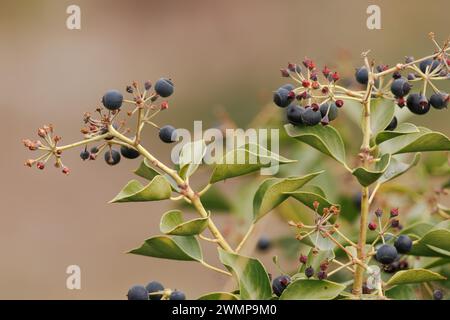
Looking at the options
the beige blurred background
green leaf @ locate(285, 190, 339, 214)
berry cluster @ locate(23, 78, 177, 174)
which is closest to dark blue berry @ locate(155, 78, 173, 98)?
berry cluster @ locate(23, 78, 177, 174)

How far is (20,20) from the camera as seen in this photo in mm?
8141

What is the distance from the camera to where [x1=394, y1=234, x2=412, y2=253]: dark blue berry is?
1159 millimetres

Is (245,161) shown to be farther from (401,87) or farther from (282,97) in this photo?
(401,87)

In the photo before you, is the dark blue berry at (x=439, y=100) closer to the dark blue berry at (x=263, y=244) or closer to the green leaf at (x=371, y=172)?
the green leaf at (x=371, y=172)

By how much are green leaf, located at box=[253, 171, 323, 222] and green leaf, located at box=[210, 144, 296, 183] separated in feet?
0.10

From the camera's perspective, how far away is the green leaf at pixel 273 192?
46.9 inches

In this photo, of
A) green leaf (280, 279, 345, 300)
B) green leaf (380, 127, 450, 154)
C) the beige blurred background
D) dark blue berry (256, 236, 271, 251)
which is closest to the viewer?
green leaf (280, 279, 345, 300)

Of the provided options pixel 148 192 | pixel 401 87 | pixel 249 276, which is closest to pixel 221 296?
pixel 249 276

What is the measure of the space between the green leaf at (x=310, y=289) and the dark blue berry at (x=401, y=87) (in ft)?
0.92

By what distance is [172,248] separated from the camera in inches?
46.6

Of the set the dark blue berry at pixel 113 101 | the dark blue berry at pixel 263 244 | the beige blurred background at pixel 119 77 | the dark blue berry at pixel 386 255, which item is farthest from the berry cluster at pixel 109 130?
the beige blurred background at pixel 119 77

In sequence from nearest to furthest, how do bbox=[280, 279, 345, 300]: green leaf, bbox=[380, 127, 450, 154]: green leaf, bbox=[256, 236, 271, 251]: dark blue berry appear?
bbox=[280, 279, 345, 300]: green leaf
bbox=[380, 127, 450, 154]: green leaf
bbox=[256, 236, 271, 251]: dark blue berry

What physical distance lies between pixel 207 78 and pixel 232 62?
0.26 meters

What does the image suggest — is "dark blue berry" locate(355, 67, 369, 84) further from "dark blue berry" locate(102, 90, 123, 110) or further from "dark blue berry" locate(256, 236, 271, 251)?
"dark blue berry" locate(256, 236, 271, 251)
